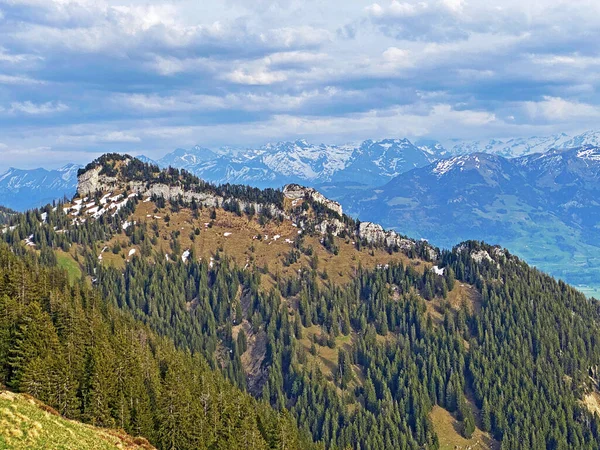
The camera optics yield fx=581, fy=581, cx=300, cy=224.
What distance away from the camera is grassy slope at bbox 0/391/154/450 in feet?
191

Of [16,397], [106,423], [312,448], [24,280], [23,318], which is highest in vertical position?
[24,280]

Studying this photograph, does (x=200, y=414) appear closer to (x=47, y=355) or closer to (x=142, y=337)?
(x=47, y=355)

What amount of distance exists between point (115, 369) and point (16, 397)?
38637 mm

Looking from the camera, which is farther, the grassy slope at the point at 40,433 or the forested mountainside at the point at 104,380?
the forested mountainside at the point at 104,380

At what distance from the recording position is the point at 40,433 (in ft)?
201

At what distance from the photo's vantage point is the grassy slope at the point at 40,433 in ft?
191

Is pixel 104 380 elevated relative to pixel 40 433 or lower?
elevated

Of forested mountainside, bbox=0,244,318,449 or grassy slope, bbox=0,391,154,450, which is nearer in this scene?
grassy slope, bbox=0,391,154,450

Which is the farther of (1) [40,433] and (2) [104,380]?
(2) [104,380]

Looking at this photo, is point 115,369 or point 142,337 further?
point 142,337

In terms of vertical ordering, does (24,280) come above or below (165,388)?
above

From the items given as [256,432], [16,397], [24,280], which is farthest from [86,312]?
[16,397]

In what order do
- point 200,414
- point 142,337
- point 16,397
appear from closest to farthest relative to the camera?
point 16,397, point 200,414, point 142,337

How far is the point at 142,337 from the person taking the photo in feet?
519
